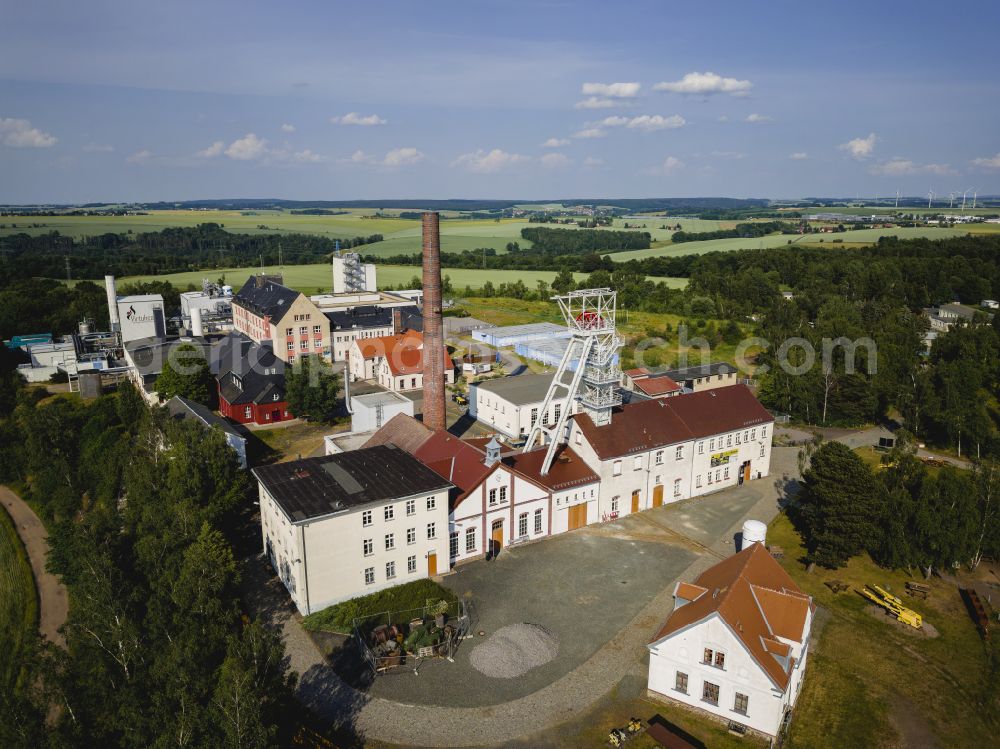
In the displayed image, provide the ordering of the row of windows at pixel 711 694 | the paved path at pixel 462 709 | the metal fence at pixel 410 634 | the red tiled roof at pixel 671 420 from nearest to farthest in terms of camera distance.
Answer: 1. the paved path at pixel 462 709
2. the row of windows at pixel 711 694
3. the metal fence at pixel 410 634
4. the red tiled roof at pixel 671 420

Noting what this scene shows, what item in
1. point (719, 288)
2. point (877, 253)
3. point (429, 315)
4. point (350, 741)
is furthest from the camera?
point (877, 253)

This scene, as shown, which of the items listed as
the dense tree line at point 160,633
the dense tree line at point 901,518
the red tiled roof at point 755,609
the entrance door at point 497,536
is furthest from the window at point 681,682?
the dense tree line at point 160,633

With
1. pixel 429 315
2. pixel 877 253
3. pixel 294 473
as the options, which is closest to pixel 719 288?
pixel 877 253

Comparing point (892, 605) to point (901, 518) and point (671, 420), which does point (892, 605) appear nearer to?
point (901, 518)

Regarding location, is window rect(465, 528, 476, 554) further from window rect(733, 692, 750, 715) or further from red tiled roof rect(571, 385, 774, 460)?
window rect(733, 692, 750, 715)

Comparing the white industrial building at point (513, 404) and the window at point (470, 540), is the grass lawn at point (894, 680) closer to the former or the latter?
the window at point (470, 540)

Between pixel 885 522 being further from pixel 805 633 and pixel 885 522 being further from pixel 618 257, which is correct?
pixel 618 257

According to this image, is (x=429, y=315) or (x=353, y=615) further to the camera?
(x=429, y=315)
